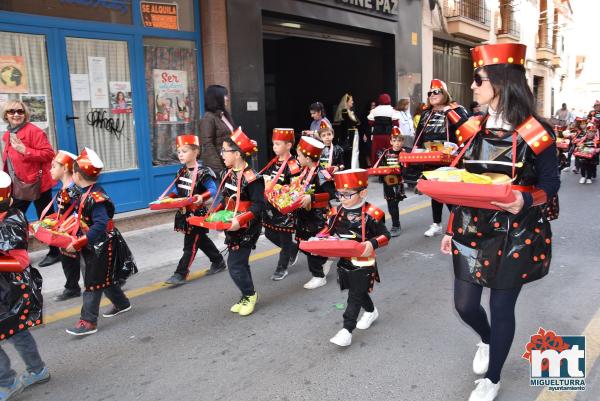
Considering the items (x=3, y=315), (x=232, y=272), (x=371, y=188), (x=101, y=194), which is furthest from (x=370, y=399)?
(x=371, y=188)

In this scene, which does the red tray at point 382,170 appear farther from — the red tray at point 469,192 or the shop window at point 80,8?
the shop window at point 80,8

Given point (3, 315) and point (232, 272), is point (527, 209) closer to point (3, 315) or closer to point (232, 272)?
point (232, 272)

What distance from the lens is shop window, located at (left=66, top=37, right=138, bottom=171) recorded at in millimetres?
7465

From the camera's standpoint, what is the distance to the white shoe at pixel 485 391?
3.01m

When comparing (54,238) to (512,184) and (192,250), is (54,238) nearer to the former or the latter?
(192,250)

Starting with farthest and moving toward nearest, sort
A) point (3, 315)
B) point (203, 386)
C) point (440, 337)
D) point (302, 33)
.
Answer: point (302, 33), point (440, 337), point (203, 386), point (3, 315)

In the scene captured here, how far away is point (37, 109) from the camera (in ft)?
23.1

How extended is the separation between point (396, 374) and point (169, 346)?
176 cm

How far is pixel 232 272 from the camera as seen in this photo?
14.9ft

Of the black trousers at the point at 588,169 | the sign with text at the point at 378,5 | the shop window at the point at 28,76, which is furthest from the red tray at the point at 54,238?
the black trousers at the point at 588,169

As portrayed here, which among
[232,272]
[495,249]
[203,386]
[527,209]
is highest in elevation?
[527,209]

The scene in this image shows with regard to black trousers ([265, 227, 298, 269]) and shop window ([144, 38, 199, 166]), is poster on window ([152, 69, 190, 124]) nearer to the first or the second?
shop window ([144, 38, 199, 166])

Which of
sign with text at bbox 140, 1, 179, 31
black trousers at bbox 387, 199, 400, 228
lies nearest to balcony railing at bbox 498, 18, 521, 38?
sign with text at bbox 140, 1, 179, 31

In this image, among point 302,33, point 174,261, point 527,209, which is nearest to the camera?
point 527,209
